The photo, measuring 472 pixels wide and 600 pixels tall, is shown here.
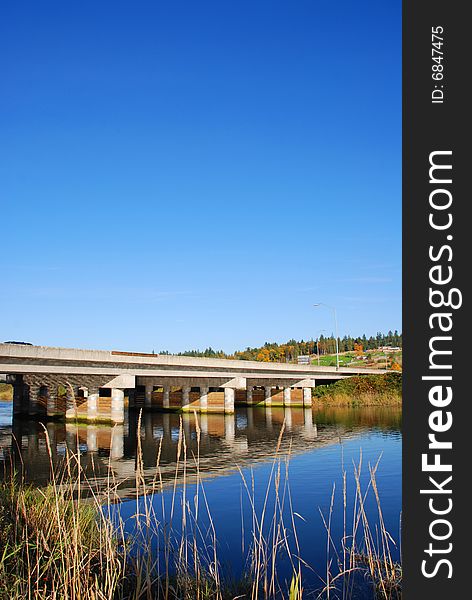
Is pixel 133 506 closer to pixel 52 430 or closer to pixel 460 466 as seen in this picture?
pixel 460 466

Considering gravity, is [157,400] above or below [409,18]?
below

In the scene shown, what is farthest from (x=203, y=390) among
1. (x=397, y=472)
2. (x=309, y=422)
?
(x=397, y=472)

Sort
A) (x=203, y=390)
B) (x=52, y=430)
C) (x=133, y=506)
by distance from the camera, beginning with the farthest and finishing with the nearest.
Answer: (x=203, y=390)
(x=52, y=430)
(x=133, y=506)

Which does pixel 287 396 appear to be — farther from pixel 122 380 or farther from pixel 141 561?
pixel 141 561

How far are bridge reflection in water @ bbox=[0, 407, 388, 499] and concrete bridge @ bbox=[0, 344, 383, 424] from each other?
7.94 feet

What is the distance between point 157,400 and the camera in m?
69.6

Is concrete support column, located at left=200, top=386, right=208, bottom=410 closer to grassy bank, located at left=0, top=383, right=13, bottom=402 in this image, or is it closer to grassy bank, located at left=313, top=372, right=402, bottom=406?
grassy bank, located at left=313, top=372, right=402, bottom=406

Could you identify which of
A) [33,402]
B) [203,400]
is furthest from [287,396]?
[33,402]

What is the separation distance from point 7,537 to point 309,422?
4072cm

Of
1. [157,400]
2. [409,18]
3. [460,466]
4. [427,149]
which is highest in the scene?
[409,18]

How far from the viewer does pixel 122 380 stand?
46.2 m

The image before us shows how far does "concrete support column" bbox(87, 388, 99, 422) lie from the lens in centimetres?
4669

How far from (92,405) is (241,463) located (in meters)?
24.9

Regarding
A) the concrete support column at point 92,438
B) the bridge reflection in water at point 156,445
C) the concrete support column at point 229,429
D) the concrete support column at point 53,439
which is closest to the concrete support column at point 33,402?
the bridge reflection in water at point 156,445
